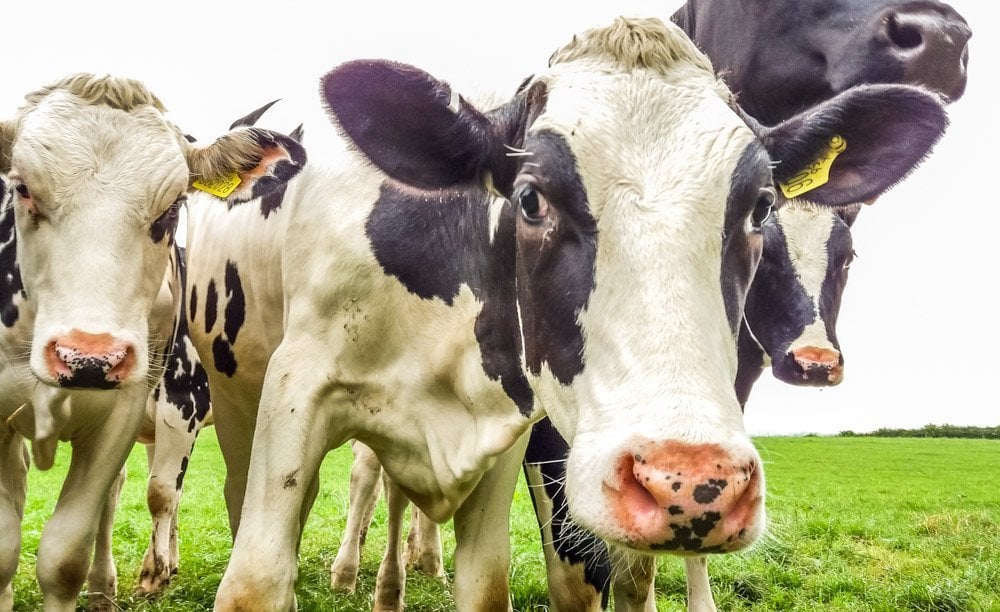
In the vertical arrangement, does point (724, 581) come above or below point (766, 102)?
below

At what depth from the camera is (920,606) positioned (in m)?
6.36

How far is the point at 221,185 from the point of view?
4676 millimetres

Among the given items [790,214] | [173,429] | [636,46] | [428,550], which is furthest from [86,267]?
[428,550]

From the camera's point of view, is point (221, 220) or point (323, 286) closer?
point (323, 286)

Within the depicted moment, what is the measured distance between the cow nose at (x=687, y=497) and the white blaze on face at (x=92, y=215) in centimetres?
236

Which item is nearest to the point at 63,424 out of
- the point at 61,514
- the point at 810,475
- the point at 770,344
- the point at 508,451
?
the point at 61,514

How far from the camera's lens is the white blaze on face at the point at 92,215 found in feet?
12.8

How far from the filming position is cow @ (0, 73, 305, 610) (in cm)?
388

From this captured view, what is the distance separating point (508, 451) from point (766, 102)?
3413 millimetres

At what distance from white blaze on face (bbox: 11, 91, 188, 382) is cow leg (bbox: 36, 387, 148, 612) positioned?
2.48ft

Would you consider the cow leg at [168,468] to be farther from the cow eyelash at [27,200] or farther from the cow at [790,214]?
the cow eyelash at [27,200]

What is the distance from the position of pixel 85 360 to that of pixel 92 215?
0.72 meters

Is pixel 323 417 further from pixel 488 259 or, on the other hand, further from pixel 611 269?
pixel 611 269

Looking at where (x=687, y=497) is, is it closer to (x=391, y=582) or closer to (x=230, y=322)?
(x=230, y=322)
